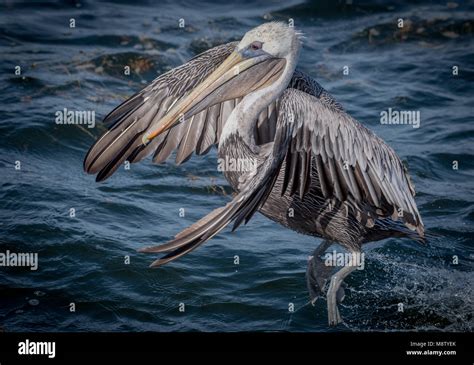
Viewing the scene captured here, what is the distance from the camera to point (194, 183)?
1039 cm

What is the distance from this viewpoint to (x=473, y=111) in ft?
40.8

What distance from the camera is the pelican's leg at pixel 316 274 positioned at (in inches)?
322

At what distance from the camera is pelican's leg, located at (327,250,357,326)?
7773 millimetres

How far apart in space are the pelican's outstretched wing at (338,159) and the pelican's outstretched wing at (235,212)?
0.77ft

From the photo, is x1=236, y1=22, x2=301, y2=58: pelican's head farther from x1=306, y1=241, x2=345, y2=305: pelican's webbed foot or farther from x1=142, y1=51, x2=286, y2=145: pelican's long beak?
x1=306, y1=241, x2=345, y2=305: pelican's webbed foot

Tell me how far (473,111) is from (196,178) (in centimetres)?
415

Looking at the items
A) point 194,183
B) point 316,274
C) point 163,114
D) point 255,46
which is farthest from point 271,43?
point 194,183

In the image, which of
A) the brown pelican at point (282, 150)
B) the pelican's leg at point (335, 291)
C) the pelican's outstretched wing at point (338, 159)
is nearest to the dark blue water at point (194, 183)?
the pelican's leg at point (335, 291)

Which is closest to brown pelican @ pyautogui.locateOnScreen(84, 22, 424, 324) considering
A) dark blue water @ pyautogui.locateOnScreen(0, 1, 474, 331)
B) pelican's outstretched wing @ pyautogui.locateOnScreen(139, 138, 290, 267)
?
pelican's outstretched wing @ pyautogui.locateOnScreen(139, 138, 290, 267)

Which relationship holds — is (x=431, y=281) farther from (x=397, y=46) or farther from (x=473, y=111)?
(x=397, y=46)

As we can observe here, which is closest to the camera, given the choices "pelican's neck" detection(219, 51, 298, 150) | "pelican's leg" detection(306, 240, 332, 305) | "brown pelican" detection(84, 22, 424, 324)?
"brown pelican" detection(84, 22, 424, 324)

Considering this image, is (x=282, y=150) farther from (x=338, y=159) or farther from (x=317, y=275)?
(x=317, y=275)
